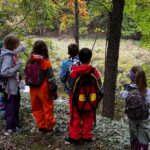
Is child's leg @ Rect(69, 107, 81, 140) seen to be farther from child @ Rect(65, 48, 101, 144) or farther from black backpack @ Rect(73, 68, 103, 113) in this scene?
black backpack @ Rect(73, 68, 103, 113)

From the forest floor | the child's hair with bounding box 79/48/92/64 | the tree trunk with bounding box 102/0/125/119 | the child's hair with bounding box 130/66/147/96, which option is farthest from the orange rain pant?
the tree trunk with bounding box 102/0/125/119

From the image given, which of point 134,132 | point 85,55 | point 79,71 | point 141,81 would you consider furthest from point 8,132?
point 141,81

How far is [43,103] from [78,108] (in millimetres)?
751

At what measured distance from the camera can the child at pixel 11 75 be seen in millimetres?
6469

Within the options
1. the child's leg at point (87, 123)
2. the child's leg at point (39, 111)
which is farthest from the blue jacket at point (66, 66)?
the child's leg at point (87, 123)

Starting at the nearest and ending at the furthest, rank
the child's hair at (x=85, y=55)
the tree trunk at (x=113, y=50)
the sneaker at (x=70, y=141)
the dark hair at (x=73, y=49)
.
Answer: the child's hair at (x=85, y=55) → the sneaker at (x=70, y=141) → the dark hair at (x=73, y=49) → the tree trunk at (x=113, y=50)

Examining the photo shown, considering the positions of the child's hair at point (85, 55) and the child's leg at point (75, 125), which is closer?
the child's hair at point (85, 55)

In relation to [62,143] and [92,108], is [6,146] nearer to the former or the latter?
[62,143]

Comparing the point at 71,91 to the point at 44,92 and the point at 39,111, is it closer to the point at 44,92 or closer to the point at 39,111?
the point at 44,92

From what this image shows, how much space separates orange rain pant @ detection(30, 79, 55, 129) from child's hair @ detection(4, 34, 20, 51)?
81cm

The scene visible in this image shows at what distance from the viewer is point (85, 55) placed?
20.1 ft

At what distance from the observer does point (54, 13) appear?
11938 mm

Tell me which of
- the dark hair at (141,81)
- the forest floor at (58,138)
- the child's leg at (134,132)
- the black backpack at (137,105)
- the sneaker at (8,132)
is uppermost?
the dark hair at (141,81)

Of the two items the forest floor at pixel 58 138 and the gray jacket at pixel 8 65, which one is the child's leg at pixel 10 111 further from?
the gray jacket at pixel 8 65
